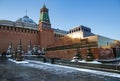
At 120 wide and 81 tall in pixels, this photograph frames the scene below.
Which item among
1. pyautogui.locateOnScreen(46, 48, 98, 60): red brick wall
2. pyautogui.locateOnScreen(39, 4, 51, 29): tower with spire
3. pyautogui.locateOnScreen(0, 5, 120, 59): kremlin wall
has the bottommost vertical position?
pyautogui.locateOnScreen(46, 48, 98, 60): red brick wall

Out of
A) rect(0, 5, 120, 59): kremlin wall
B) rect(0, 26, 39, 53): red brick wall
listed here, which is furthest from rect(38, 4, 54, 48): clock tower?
rect(0, 26, 39, 53): red brick wall

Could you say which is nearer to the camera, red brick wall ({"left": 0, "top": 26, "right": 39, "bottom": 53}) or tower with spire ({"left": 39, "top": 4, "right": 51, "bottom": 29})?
red brick wall ({"left": 0, "top": 26, "right": 39, "bottom": 53})

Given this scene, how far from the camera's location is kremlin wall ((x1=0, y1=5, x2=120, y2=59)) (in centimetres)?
2339

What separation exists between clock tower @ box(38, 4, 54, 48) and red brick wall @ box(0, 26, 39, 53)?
2166 millimetres

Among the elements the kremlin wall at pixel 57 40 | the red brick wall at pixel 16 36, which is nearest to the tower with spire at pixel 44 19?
the kremlin wall at pixel 57 40

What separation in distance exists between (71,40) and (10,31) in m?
25.2

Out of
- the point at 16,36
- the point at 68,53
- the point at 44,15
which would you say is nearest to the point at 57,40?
the point at 68,53

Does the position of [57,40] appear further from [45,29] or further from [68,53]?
[45,29]

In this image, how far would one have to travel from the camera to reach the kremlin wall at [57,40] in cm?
2339

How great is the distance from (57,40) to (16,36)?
17300 mm

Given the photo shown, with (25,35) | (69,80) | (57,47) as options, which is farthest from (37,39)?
(69,80)

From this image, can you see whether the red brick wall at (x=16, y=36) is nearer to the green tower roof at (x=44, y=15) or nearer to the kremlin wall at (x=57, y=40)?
the kremlin wall at (x=57, y=40)

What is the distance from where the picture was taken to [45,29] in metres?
49.6

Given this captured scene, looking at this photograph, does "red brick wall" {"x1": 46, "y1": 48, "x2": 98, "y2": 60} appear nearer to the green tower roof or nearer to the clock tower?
the clock tower
